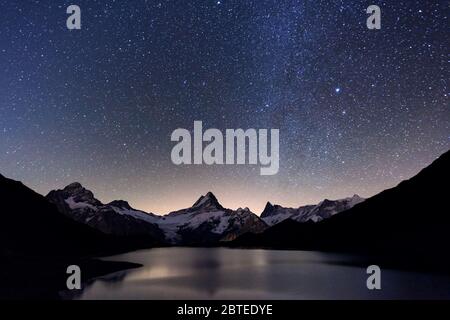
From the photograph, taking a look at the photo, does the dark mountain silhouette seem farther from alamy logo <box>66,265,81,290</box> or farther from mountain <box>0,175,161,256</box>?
alamy logo <box>66,265,81,290</box>

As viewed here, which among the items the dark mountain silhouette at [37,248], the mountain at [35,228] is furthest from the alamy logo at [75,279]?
the mountain at [35,228]

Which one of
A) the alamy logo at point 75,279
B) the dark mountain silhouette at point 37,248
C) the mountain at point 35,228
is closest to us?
the alamy logo at point 75,279

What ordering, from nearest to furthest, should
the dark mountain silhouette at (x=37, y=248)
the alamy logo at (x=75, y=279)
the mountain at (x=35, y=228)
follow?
1. the alamy logo at (x=75, y=279)
2. the dark mountain silhouette at (x=37, y=248)
3. the mountain at (x=35, y=228)

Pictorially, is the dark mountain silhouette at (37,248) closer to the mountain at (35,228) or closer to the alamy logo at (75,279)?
the mountain at (35,228)

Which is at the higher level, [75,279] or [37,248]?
[75,279]

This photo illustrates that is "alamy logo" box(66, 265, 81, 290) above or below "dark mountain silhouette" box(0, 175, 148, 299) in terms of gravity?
above

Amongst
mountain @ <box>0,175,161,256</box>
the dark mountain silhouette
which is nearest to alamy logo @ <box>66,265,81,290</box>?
the dark mountain silhouette

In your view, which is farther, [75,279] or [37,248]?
[37,248]

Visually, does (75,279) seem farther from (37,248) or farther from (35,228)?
(35,228)

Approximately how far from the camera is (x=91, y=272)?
73500 millimetres

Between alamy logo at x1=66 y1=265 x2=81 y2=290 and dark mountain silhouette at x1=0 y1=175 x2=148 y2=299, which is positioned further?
dark mountain silhouette at x1=0 y1=175 x2=148 y2=299

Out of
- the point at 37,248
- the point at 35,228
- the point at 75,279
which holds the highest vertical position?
the point at 75,279

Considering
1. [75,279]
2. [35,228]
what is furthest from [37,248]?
[75,279]
